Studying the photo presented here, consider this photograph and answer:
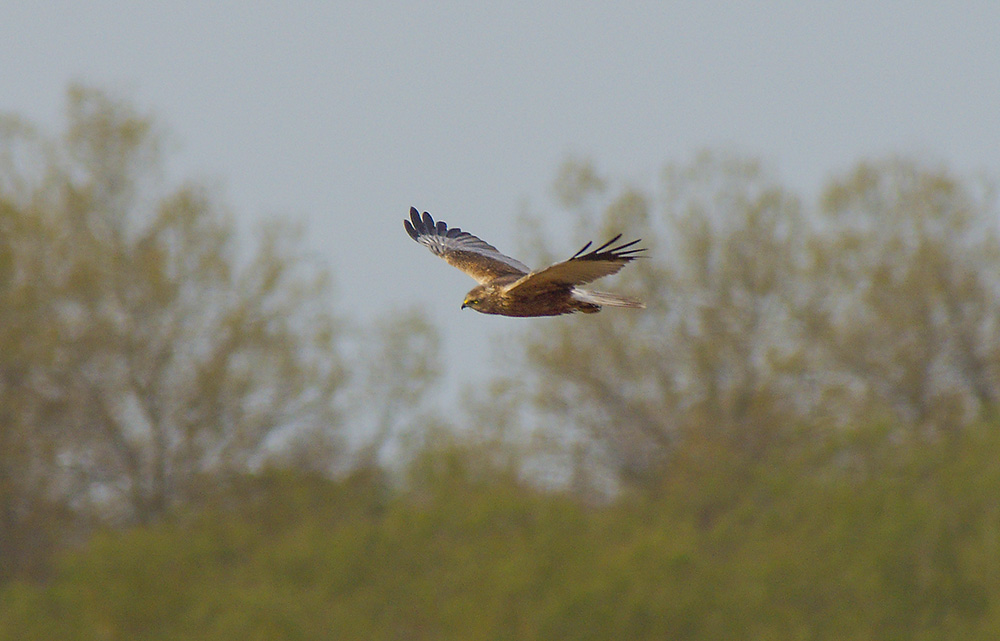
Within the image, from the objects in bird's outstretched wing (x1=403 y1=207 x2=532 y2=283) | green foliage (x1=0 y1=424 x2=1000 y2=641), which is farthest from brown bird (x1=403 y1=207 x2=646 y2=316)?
green foliage (x1=0 y1=424 x2=1000 y2=641)

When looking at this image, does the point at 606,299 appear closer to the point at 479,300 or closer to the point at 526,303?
the point at 526,303

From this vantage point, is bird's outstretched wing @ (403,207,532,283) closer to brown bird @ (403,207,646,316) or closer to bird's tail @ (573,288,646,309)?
brown bird @ (403,207,646,316)

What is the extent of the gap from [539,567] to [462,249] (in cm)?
663

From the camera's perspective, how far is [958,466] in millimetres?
18156

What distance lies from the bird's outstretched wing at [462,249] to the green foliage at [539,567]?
5.58 meters

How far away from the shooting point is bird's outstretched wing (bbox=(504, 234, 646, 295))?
6.96 m

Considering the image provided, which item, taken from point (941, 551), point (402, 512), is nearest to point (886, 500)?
point (941, 551)

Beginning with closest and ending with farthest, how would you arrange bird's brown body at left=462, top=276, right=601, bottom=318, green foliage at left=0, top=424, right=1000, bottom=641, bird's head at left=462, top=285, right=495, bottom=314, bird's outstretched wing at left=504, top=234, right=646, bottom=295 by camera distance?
bird's outstretched wing at left=504, top=234, right=646, bottom=295 < bird's brown body at left=462, top=276, right=601, bottom=318 < bird's head at left=462, top=285, right=495, bottom=314 < green foliage at left=0, top=424, right=1000, bottom=641

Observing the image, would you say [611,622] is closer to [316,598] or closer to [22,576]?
[316,598]

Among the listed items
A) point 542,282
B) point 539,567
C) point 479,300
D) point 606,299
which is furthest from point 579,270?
point 539,567

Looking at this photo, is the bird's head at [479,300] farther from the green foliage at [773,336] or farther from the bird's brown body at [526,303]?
the green foliage at [773,336]

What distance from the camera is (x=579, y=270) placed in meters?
7.24

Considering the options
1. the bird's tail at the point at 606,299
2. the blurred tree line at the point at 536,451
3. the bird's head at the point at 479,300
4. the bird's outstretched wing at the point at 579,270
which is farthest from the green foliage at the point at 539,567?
the bird's outstretched wing at the point at 579,270

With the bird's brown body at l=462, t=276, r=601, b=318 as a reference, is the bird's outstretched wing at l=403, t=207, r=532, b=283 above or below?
above
